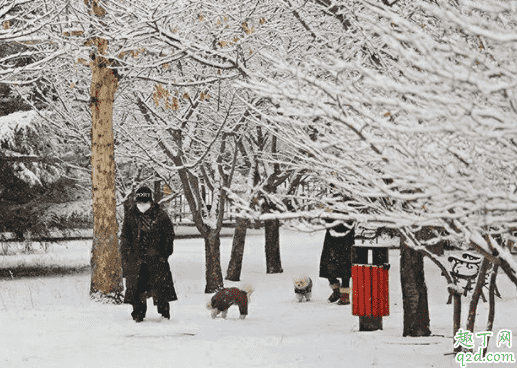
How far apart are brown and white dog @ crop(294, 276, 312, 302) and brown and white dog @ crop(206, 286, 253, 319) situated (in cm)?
240

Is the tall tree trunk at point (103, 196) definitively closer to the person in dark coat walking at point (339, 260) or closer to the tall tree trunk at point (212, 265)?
the tall tree trunk at point (212, 265)

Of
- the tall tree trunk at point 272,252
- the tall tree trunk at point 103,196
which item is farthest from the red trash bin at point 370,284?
the tall tree trunk at point 272,252

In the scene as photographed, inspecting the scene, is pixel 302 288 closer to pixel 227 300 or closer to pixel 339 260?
pixel 339 260

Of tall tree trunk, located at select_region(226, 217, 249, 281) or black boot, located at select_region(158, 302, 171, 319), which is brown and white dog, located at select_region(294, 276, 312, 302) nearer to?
black boot, located at select_region(158, 302, 171, 319)

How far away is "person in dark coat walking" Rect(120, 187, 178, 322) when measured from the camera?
28.4 ft

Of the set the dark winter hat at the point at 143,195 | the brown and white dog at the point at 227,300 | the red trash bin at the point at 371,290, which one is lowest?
the brown and white dog at the point at 227,300

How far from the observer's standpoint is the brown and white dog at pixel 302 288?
11.6m

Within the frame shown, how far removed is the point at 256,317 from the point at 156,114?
16.4 ft

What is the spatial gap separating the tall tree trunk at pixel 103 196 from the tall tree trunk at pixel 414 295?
515 cm

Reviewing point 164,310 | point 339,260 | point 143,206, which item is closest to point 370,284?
point 164,310

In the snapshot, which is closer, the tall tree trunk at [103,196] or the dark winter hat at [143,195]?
the dark winter hat at [143,195]

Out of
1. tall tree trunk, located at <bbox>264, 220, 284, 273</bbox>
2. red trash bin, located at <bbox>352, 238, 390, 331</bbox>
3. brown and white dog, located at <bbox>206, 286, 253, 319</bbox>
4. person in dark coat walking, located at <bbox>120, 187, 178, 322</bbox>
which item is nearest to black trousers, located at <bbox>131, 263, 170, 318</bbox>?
person in dark coat walking, located at <bbox>120, 187, 178, 322</bbox>

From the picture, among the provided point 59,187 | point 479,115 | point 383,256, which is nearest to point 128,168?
point 59,187

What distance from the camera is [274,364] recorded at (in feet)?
19.6
